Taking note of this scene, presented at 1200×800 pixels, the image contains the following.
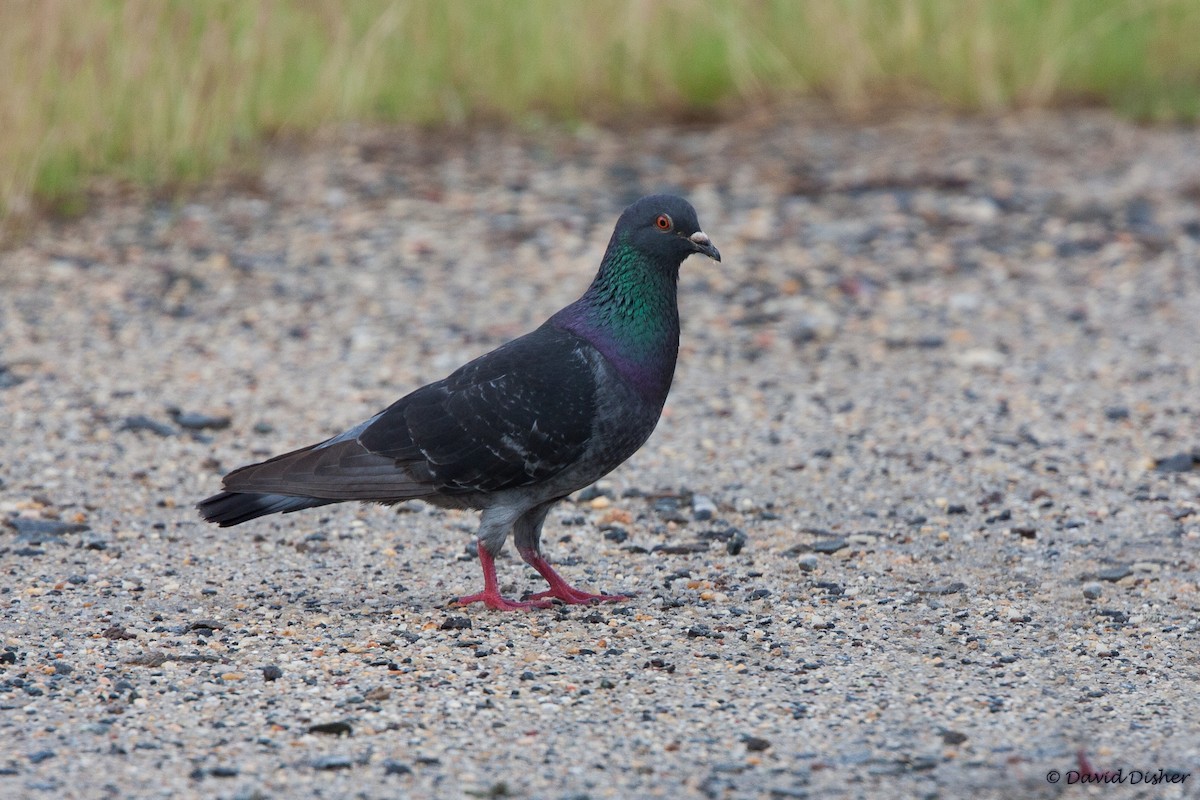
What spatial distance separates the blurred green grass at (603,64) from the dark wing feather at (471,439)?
4253mm

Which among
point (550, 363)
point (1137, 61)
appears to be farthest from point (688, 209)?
point (1137, 61)

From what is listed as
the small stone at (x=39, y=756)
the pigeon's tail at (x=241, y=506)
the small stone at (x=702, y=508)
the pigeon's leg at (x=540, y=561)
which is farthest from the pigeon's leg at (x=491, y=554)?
the small stone at (x=39, y=756)

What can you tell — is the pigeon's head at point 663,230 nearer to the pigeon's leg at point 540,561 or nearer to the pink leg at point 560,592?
the pigeon's leg at point 540,561

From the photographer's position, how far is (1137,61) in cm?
1028

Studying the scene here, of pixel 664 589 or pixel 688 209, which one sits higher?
pixel 688 209

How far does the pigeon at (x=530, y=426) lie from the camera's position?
4.50 metres

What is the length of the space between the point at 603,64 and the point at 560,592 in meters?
5.85

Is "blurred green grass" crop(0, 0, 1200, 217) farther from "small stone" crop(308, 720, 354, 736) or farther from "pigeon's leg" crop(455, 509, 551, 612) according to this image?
"small stone" crop(308, 720, 354, 736)

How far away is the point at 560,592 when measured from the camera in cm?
470

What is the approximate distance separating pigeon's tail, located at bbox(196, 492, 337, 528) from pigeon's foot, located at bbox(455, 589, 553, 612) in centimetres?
50

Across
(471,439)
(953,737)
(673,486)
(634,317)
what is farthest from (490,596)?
(953,737)

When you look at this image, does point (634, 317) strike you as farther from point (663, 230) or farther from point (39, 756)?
point (39, 756)

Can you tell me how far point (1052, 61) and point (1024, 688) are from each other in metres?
6.69

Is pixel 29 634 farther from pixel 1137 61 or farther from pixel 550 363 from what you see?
pixel 1137 61
